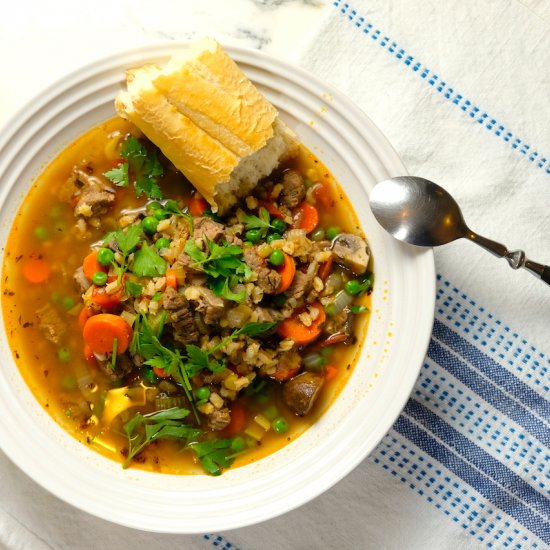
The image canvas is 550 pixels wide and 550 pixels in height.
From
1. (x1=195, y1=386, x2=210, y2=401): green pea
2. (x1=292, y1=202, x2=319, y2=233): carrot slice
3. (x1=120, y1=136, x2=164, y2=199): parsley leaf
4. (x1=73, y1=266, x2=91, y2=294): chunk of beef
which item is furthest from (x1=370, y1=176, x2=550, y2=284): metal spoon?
(x1=73, y1=266, x2=91, y2=294): chunk of beef

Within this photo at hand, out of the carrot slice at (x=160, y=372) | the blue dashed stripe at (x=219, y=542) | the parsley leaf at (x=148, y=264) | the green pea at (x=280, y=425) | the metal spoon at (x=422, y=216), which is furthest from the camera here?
the blue dashed stripe at (x=219, y=542)

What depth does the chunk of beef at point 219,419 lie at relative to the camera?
3666mm

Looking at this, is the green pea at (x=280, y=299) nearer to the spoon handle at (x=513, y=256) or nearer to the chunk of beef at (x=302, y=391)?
the chunk of beef at (x=302, y=391)

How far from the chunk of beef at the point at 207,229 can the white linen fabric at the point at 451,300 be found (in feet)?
3.86

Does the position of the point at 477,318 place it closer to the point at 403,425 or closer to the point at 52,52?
the point at 403,425

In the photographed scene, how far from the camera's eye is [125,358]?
12.2 ft

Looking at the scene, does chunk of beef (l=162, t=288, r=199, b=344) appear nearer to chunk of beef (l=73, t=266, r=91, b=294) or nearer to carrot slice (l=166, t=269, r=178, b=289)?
carrot slice (l=166, t=269, r=178, b=289)

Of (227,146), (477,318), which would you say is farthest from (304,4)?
(477,318)

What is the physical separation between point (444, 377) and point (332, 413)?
0.74 meters

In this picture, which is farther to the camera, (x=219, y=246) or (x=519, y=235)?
(x=519, y=235)

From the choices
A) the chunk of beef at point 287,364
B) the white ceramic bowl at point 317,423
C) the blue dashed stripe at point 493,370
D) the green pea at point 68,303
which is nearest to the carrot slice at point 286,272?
the chunk of beef at point 287,364

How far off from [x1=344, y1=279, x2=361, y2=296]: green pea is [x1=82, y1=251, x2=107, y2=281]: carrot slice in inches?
57.0

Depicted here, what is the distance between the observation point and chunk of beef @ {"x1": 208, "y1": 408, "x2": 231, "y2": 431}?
3.67m

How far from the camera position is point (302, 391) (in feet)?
12.1
